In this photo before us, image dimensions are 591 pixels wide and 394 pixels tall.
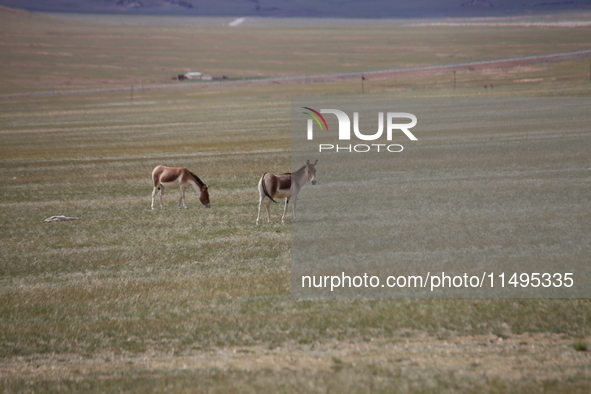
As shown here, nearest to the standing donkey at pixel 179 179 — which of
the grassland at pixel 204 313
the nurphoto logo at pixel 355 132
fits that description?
the grassland at pixel 204 313

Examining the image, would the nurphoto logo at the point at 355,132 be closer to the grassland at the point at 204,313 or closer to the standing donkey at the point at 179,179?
the grassland at the point at 204,313

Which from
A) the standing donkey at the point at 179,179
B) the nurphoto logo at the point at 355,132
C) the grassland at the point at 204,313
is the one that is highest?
the nurphoto logo at the point at 355,132

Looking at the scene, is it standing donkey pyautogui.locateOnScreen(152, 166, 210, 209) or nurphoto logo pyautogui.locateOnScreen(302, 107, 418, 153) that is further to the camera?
standing donkey pyautogui.locateOnScreen(152, 166, 210, 209)

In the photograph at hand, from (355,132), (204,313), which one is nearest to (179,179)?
(355,132)

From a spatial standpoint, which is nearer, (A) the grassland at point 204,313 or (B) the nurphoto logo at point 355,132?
(A) the grassland at point 204,313

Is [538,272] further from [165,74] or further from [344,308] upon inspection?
[165,74]

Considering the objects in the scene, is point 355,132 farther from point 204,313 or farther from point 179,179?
point 179,179

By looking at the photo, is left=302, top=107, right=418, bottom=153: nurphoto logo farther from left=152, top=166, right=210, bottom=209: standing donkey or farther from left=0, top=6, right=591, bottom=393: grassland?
left=152, top=166, right=210, bottom=209: standing donkey

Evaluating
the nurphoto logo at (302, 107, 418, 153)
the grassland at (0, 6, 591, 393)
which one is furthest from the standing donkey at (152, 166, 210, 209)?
the nurphoto logo at (302, 107, 418, 153)

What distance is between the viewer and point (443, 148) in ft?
101

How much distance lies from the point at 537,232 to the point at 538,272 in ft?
9.08

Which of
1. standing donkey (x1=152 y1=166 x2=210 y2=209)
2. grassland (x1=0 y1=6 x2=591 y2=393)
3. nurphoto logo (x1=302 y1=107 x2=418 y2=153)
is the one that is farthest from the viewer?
standing donkey (x1=152 y1=166 x2=210 y2=209)

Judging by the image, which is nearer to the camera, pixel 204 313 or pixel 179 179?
pixel 204 313

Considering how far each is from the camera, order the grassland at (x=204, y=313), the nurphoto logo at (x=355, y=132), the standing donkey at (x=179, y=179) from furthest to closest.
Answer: the standing donkey at (x=179, y=179) → the nurphoto logo at (x=355, y=132) → the grassland at (x=204, y=313)
